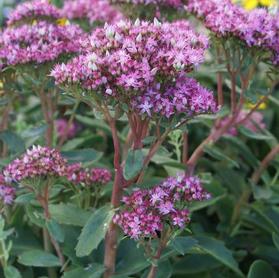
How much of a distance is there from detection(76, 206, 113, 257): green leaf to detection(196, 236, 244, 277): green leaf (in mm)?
402

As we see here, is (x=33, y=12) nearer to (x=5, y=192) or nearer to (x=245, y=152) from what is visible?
(x=5, y=192)

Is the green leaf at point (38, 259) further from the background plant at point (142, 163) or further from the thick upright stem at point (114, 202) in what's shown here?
the thick upright stem at point (114, 202)

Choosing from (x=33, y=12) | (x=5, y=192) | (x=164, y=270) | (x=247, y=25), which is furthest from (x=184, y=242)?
(x=33, y=12)

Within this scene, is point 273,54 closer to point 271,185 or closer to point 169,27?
point 169,27

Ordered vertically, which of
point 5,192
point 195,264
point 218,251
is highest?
point 5,192

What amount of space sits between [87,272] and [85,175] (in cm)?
29

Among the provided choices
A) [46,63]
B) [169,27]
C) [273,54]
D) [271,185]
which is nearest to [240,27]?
[273,54]

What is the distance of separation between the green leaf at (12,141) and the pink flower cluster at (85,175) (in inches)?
13.8

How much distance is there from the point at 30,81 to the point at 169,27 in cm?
59

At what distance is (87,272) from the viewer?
1713 millimetres

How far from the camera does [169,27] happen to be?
165 centimetres

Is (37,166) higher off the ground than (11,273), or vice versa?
(37,166)

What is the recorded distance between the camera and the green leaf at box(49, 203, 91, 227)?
183 cm

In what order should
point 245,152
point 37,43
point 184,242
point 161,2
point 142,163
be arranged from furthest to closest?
point 245,152, point 161,2, point 37,43, point 184,242, point 142,163
